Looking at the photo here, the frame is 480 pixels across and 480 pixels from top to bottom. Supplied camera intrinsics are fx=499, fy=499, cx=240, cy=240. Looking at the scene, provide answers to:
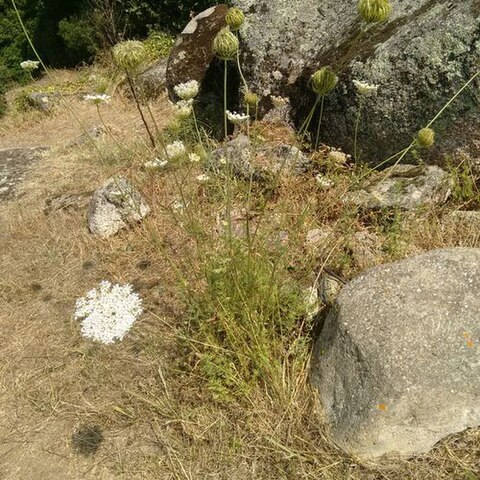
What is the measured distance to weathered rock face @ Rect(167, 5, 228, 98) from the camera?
513 centimetres

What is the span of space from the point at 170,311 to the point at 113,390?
0.55 meters

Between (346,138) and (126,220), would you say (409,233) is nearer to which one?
A: (346,138)

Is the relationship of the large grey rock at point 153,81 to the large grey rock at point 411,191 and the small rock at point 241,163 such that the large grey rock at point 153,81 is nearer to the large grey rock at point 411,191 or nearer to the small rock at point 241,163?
the small rock at point 241,163

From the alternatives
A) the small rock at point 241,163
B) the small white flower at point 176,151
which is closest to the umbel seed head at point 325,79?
the small white flower at point 176,151

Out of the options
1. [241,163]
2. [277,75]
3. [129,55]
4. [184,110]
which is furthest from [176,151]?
[277,75]

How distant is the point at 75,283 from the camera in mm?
3332

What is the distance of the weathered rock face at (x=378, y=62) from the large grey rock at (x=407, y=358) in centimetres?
137

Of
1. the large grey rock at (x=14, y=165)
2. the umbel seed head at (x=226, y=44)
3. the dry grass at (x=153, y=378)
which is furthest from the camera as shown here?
the large grey rock at (x=14, y=165)

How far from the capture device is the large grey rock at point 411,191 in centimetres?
302

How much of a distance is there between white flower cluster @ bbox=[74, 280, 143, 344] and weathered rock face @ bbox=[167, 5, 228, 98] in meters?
3.80

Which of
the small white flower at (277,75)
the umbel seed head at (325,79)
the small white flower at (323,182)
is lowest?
the small white flower at (323,182)

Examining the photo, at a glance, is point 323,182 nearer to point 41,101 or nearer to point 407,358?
point 407,358

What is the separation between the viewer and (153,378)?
246cm

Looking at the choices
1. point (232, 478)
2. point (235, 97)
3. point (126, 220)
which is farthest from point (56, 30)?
point (232, 478)
